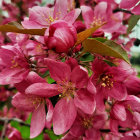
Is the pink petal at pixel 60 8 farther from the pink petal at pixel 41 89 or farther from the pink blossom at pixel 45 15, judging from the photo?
the pink petal at pixel 41 89

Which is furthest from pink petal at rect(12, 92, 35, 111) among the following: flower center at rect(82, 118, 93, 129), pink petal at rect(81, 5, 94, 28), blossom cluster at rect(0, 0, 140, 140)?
pink petal at rect(81, 5, 94, 28)

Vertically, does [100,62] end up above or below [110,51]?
below

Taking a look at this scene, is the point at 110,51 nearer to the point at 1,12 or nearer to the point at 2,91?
the point at 2,91

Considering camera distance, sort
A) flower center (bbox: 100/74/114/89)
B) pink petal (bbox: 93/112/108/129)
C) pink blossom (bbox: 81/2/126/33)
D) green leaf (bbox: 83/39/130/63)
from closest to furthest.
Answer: green leaf (bbox: 83/39/130/63), flower center (bbox: 100/74/114/89), pink petal (bbox: 93/112/108/129), pink blossom (bbox: 81/2/126/33)

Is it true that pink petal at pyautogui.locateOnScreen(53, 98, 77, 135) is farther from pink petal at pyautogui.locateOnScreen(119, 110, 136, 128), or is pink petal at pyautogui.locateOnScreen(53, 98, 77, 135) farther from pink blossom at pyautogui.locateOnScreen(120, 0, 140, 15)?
pink blossom at pyautogui.locateOnScreen(120, 0, 140, 15)

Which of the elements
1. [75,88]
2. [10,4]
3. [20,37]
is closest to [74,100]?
[75,88]

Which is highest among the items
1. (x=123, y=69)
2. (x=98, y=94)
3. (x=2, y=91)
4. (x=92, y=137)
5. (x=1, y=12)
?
A: (x=123, y=69)

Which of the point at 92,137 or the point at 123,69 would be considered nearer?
the point at 123,69
